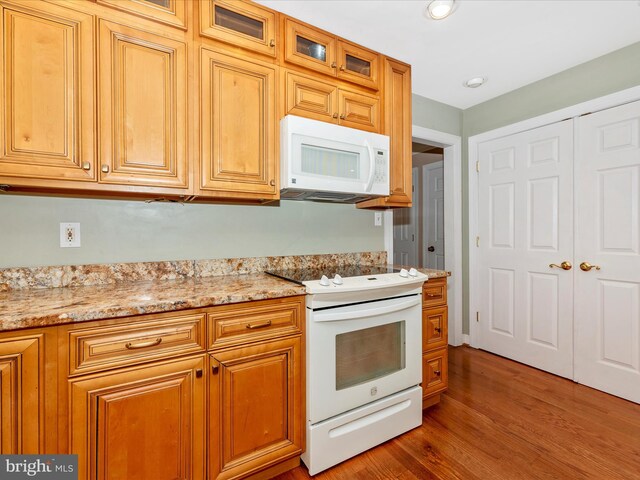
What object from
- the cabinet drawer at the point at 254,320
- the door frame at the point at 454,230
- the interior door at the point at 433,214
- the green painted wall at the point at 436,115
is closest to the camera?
the cabinet drawer at the point at 254,320

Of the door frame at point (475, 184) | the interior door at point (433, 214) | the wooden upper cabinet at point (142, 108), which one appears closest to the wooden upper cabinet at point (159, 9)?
the wooden upper cabinet at point (142, 108)

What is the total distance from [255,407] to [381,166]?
4.98 feet

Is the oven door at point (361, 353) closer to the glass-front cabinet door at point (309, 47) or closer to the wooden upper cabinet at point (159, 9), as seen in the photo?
the glass-front cabinet door at point (309, 47)

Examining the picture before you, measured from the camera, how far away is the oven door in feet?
4.96

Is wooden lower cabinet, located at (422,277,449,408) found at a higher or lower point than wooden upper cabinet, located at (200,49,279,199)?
lower

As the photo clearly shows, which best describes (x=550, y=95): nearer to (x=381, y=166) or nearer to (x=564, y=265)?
(x=564, y=265)

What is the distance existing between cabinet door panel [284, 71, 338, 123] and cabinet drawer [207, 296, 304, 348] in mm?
1084

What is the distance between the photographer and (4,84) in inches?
47.0

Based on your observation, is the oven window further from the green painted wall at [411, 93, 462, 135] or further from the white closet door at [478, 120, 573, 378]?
the green painted wall at [411, 93, 462, 135]

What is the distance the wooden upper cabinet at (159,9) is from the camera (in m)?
1.38

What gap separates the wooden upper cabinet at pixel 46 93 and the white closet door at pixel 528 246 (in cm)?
311

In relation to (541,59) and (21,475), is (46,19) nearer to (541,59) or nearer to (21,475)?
(21,475)

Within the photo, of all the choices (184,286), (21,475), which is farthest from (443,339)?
(21,475)

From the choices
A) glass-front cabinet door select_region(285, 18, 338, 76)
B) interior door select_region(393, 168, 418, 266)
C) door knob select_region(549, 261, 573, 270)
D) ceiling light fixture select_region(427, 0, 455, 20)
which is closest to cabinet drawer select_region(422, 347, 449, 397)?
door knob select_region(549, 261, 573, 270)
